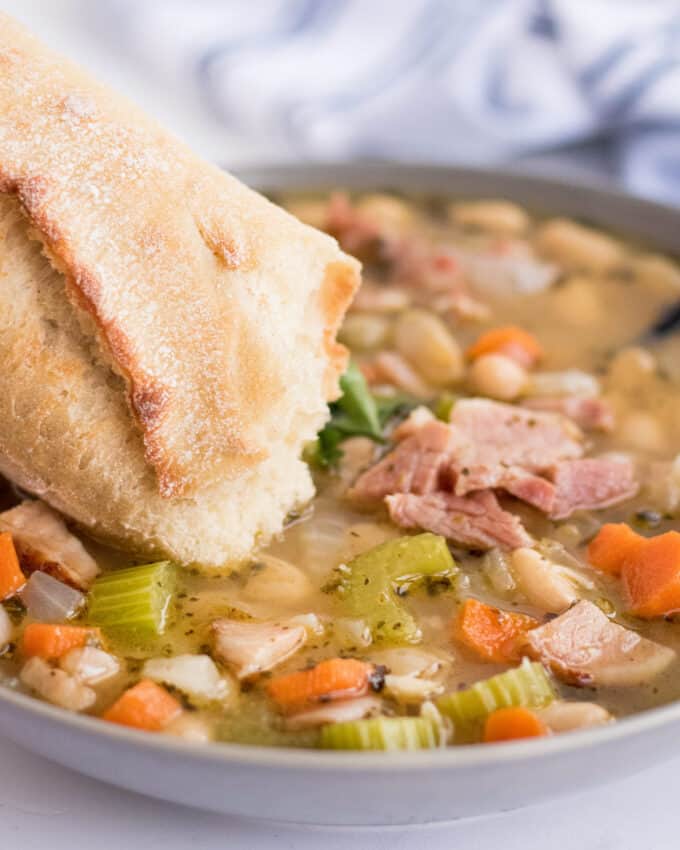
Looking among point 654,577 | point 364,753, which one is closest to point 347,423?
point 654,577

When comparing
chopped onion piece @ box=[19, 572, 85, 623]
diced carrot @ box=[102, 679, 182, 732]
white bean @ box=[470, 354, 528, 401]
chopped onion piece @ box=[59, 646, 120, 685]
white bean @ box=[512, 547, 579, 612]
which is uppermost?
chopped onion piece @ box=[19, 572, 85, 623]

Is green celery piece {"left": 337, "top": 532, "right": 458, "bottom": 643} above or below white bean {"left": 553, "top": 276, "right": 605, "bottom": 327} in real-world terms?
above

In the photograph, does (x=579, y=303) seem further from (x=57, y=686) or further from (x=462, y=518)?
(x=57, y=686)

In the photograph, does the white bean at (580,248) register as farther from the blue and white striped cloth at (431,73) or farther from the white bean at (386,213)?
the blue and white striped cloth at (431,73)

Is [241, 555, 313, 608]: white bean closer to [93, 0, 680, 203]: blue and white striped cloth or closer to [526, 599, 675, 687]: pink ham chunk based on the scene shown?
[526, 599, 675, 687]: pink ham chunk

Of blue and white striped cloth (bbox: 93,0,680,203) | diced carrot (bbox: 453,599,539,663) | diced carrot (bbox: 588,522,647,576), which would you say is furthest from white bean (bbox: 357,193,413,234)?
diced carrot (bbox: 453,599,539,663)

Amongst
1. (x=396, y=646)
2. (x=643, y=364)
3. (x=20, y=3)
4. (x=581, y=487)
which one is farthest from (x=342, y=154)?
(x=396, y=646)

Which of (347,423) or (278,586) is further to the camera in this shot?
(347,423)
